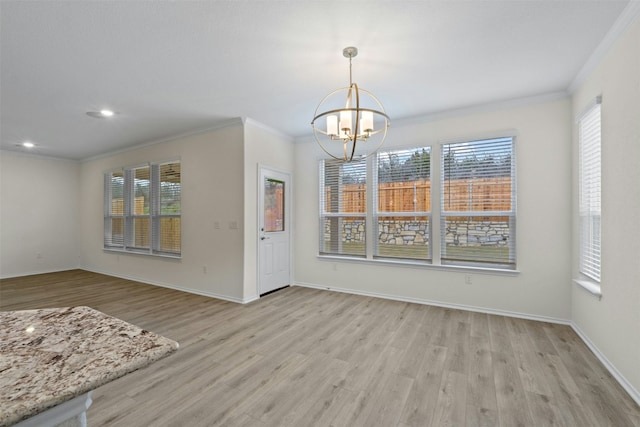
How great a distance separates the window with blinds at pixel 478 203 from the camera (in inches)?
145

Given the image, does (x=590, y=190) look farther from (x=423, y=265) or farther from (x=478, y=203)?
(x=423, y=265)

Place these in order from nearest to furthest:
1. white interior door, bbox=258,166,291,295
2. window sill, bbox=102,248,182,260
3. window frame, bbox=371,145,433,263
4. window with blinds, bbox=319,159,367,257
Result: window frame, bbox=371,145,433,263 → white interior door, bbox=258,166,291,295 → window with blinds, bbox=319,159,367,257 → window sill, bbox=102,248,182,260

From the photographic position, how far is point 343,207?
4.86m

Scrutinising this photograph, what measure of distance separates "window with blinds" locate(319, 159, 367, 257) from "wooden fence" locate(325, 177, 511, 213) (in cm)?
2

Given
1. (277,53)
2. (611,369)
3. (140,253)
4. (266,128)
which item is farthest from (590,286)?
(140,253)

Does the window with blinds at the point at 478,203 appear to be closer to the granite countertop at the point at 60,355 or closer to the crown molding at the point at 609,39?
the crown molding at the point at 609,39

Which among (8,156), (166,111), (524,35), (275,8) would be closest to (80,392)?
(275,8)

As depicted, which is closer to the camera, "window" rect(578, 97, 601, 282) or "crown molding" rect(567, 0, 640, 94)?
"crown molding" rect(567, 0, 640, 94)

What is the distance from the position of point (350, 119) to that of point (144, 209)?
16.5ft

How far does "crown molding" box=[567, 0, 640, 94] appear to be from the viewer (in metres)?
2.04

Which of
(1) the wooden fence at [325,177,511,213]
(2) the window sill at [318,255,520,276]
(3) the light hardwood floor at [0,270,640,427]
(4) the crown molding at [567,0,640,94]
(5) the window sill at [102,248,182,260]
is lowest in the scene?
(3) the light hardwood floor at [0,270,640,427]

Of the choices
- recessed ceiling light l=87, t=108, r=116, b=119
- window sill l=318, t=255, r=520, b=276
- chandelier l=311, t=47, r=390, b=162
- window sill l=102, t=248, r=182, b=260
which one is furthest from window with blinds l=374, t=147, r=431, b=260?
recessed ceiling light l=87, t=108, r=116, b=119

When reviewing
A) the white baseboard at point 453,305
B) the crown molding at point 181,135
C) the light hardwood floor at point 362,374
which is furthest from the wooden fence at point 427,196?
the crown molding at point 181,135

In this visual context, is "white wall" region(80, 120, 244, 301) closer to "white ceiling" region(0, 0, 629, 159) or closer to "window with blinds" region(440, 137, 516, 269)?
"white ceiling" region(0, 0, 629, 159)
